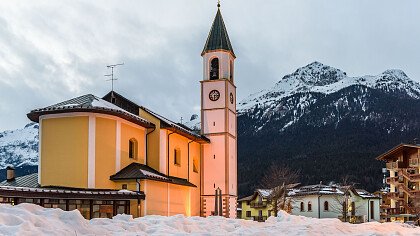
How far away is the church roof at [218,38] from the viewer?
46812mm

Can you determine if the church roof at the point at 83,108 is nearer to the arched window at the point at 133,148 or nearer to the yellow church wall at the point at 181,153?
the arched window at the point at 133,148

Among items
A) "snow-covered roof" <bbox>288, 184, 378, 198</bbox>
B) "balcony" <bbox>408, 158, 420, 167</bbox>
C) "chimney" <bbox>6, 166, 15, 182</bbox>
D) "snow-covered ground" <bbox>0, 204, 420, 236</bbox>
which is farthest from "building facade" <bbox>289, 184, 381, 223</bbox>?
"snow-covered ground" <bbox>0, 204, 420, 236</bbox>

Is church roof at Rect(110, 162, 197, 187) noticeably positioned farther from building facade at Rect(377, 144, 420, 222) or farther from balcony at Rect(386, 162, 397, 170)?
balcony at Rect(386, 162, 397, 170)

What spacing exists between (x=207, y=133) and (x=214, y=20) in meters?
10.3

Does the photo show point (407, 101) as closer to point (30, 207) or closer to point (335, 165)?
point (335, 165)

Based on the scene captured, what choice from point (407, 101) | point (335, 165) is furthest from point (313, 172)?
point (407, 101)

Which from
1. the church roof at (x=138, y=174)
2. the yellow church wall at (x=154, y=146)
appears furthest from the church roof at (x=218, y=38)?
the church roof at (x=138, y=174)

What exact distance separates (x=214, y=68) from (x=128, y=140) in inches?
557

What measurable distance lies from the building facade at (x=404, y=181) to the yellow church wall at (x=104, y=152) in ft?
105

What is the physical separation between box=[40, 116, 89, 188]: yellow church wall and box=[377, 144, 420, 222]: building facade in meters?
33.8

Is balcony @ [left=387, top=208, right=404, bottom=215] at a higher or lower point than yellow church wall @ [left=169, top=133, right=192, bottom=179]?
lower

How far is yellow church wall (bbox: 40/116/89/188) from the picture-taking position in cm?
3200

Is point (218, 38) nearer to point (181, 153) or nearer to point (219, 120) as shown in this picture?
point (219, 120)

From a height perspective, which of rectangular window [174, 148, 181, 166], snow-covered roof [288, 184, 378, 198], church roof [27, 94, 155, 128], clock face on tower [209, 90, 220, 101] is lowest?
snow-covered roof [288, 184, 378, 198]
